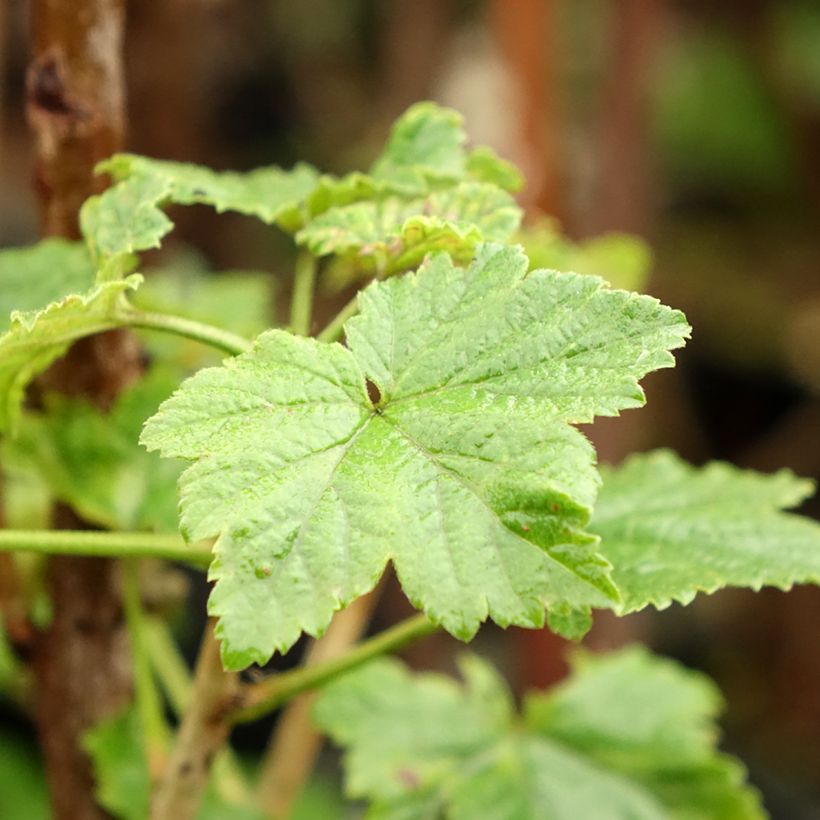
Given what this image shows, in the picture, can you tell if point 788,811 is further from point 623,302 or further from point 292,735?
point 623,302

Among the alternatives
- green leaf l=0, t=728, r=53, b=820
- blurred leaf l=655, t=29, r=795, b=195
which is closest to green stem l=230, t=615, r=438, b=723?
green leaf l=0, t=728, r=53, b=820

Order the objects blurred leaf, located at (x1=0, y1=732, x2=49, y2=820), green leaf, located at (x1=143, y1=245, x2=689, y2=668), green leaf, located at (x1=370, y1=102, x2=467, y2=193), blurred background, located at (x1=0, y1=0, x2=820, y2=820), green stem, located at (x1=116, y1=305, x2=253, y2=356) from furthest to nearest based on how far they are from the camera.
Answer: blurred background, located at (x1=0, y1=0, x2=820, y2=820), blurred leaf, located at (x1=0, y1=732, x2=49, y2=820), green leaf, located at (x1=370, y1=102, x2=467, y2=193), green stem, located at (x1=116, y1=305, x2=253, y2=356), green leaf, located at (x1=143, y1=245, x2=689, y2=668)

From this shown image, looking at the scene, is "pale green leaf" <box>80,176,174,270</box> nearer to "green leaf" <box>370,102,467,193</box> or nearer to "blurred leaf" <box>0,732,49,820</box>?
"green leaf" <box>370,102,467,193</box>

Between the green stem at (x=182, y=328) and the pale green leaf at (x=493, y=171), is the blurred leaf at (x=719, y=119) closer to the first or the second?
the pale green leaf at (x=493, y=171)

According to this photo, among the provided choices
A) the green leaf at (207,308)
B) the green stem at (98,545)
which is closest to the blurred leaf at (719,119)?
the green leaf at (207,308)

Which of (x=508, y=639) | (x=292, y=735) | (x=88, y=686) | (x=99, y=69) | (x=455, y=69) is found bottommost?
(x=508, y=639)

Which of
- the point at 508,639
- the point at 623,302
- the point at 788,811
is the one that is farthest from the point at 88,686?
the point at 508,639

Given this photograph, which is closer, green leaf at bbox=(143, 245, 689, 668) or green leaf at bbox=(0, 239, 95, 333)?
green leaf at bbox=(143, 245, 689, 668)
